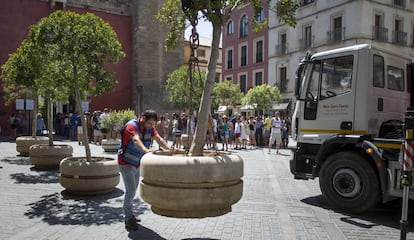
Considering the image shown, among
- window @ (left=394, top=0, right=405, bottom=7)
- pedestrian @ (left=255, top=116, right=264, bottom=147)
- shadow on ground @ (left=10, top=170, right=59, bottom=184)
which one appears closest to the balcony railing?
window @ (left=394, top=0, right=405, bottom=7)

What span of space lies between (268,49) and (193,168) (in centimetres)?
3520

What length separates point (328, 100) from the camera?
22.6 ft

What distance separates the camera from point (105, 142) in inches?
567

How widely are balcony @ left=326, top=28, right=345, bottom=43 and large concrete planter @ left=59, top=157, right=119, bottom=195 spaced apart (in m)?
26.3

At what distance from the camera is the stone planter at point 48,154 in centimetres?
958

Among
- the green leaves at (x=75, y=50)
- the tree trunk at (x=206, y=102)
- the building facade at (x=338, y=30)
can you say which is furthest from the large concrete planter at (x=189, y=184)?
the building facade at (x=338, y=30)

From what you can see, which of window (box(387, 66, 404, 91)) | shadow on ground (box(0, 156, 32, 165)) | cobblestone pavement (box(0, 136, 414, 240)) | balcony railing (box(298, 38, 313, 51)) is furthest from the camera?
balcony railing (box(298, 38, 313, 51))

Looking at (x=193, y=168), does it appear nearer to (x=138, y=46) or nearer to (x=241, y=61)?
(x=138, y=46)

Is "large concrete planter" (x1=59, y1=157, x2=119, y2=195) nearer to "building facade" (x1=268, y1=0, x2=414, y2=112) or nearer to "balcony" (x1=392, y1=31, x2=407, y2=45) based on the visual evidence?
"building facade" (x1=268, y1=0, x2=414, y2=112)

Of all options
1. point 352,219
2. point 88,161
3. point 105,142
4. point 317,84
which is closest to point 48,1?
point 105,142

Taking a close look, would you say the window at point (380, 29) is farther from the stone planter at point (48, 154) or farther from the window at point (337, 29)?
the stone planter at point (48, 154)

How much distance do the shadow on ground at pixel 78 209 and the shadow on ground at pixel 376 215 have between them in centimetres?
324

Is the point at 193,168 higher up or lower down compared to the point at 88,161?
higher up

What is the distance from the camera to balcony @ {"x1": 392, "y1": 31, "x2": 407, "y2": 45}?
A: 3052cm
